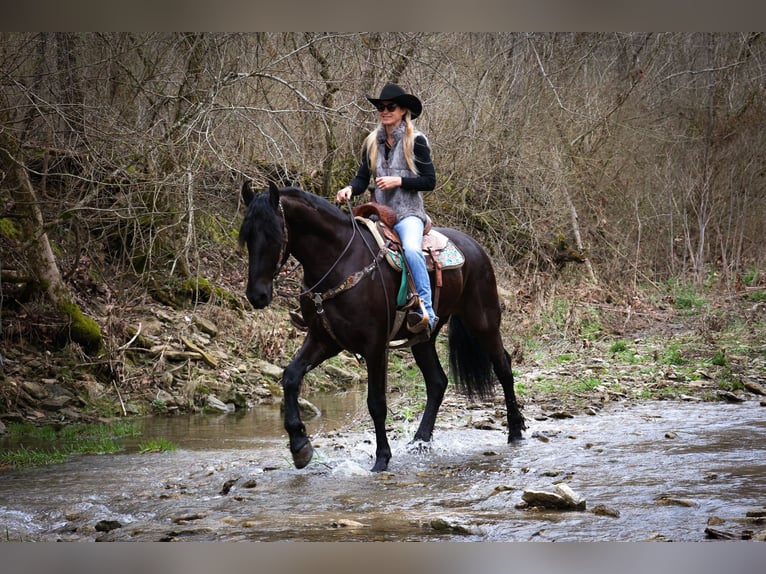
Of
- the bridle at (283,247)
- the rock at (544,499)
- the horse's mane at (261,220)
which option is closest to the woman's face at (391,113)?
the bridle at (283,247)

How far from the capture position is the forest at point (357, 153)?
25.3ft

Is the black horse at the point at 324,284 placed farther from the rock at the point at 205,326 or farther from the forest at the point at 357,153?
the rock at the point at 205,326

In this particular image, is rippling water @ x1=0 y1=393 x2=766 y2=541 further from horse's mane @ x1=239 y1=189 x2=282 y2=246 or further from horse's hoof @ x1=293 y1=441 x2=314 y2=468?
horse's mane @ x1=239 y1=189 x2=282 y2=246

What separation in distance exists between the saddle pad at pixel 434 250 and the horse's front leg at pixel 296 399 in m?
0.79

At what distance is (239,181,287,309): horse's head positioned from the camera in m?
4.84

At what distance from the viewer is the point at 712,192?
13.8 meters

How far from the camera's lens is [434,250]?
19.8ft

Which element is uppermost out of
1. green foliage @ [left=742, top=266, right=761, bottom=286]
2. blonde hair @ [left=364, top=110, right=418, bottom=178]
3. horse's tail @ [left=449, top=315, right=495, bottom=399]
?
blonde hair @ [left=364, top=110, right=418, bottom=178]

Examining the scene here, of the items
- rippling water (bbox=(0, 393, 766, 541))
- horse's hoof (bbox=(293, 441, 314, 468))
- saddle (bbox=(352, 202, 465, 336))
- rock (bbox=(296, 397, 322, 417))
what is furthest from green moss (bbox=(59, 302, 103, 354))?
horse's hoof (bbox=(293, 441, 314, 468))

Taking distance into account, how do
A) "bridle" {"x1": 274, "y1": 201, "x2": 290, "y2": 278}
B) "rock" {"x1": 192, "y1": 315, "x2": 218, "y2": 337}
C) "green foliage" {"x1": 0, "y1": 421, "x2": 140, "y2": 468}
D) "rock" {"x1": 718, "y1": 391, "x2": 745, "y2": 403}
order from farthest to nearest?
1. "rock" {"x1": 192, "y1": 315, "x2": 218, "y2": 337}
2. "rock" {"x1": 718, "y1": 391, "x2": 745, "y2": 403}
3. "green foliage" {"x1": 0, "y1": 421, "x2": 140, "y2": 468}
4. "bridle" {"x1": 274, "y1": 201, "x2": 290, "y2": 278}

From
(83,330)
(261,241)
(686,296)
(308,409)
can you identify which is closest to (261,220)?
(261,241)

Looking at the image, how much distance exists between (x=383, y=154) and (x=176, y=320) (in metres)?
4.67

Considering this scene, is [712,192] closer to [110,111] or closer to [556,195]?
[556,195]

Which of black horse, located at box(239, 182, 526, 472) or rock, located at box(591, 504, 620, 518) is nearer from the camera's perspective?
rock, located at box(591, 504, 620, 518)
